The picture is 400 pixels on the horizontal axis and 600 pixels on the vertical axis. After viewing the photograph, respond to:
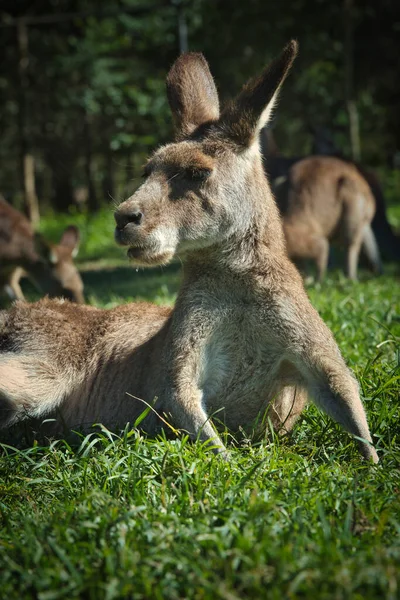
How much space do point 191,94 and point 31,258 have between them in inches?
255

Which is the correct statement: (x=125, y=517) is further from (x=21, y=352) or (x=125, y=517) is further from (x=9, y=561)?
(x=21, y=352)

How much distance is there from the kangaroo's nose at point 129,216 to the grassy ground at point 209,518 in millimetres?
1067

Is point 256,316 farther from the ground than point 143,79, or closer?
closer

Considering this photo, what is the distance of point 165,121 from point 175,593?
14.6 meters

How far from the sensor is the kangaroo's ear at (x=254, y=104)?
3648 mm

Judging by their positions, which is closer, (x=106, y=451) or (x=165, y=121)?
(x=106, y=451)

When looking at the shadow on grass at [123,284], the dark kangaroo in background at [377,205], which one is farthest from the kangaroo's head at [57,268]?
the dark kangaroo in background at [377,205]

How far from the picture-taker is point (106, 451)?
140 inches

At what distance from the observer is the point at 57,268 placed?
33.4 ft

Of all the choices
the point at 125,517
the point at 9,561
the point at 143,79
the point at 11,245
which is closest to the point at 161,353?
the point at 125,517

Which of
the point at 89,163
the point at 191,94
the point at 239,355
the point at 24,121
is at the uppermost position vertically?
the point at 24,121

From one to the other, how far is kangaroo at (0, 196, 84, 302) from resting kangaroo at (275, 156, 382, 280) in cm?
315

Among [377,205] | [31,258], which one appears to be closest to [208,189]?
[31,258]

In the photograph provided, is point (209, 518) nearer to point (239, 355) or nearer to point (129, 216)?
point (239, 355)
